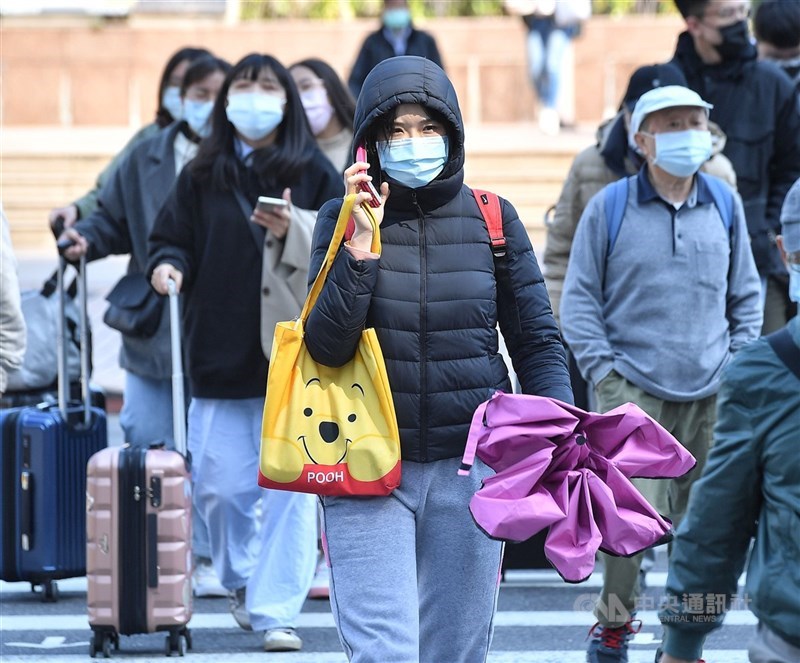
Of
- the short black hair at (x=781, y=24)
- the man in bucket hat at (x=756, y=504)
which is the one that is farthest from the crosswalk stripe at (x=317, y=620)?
the man in bucket hat at (x=756, y=504)

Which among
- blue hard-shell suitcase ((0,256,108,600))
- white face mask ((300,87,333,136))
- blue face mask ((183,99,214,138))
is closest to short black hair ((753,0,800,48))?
white face mask ((300,87,333,136))

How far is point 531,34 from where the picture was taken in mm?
18594

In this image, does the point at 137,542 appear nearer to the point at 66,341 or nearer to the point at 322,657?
the point at 322,657

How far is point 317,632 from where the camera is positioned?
6516 millimetres

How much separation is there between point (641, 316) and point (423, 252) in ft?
5.82

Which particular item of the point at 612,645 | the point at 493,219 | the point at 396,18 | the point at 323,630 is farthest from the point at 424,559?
the point at 396,18

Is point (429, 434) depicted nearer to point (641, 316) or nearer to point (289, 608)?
point (641, 316)

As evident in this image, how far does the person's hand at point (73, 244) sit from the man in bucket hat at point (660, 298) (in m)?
2.08

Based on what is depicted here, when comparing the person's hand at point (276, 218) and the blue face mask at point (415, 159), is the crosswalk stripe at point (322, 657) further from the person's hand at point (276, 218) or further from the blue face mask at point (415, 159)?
the blue face mask at point (415, 159)

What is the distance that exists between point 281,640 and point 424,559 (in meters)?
2.05

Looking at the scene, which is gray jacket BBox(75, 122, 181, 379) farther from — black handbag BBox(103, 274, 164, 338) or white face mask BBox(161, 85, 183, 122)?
white face mask BBox(161, 85, 183, 122)

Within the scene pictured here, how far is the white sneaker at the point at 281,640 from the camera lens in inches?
242

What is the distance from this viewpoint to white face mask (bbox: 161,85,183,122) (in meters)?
8.02

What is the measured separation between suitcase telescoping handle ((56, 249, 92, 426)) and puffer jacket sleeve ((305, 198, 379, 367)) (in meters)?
2.75
